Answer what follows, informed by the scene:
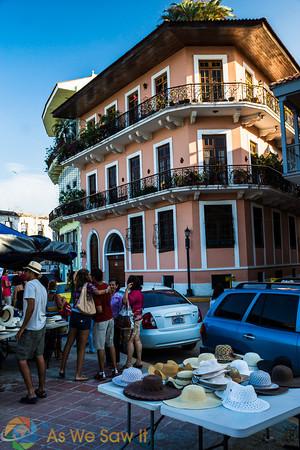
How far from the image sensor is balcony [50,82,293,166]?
21000mm

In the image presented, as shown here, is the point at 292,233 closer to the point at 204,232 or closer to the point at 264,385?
the point at 204,232

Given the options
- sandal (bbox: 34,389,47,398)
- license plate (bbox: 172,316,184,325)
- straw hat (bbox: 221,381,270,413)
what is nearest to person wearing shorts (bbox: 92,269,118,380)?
sandal (bbox: 34,389,47,398)

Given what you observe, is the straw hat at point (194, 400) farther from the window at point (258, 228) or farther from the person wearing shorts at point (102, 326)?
the window at point (258, 228)

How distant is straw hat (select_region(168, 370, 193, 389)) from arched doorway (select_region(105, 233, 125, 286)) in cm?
2234

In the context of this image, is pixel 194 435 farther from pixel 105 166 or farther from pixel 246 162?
pixel 105 166

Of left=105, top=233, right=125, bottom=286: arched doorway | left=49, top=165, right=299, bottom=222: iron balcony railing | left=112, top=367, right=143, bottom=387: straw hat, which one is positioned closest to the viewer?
left=112, top=367, right=143, bottom=387: straw hat

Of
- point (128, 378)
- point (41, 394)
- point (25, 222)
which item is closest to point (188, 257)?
point (41, 394)

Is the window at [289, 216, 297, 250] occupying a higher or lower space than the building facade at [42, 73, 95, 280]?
lower

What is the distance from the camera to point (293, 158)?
17.2 metres

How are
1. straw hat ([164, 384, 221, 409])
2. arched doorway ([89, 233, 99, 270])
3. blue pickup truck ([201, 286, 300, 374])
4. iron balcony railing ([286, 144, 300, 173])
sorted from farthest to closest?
arched doorway ([89, 233, 99, 270]) → iron balcony railing ([286, 144, 300, 173]) → blue pickup truck ([201, 286, 300, 374]) → straw hat ([164, 384, 221, 409])

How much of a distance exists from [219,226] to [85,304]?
50.4 feet

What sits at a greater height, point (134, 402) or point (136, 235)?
point (136, 235)

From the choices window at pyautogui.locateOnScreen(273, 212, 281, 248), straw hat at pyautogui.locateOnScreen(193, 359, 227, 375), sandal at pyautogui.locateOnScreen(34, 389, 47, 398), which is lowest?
sandal at pyautogui.locateOnScreen(34, 389, 47, 398)

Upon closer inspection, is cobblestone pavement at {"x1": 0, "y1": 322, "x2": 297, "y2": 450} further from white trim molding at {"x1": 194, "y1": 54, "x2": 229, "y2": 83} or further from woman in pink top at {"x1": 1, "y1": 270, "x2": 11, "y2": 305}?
white trim molding at {"x1": 194, "y1": 54, "x2": 229, "y2": 83}
